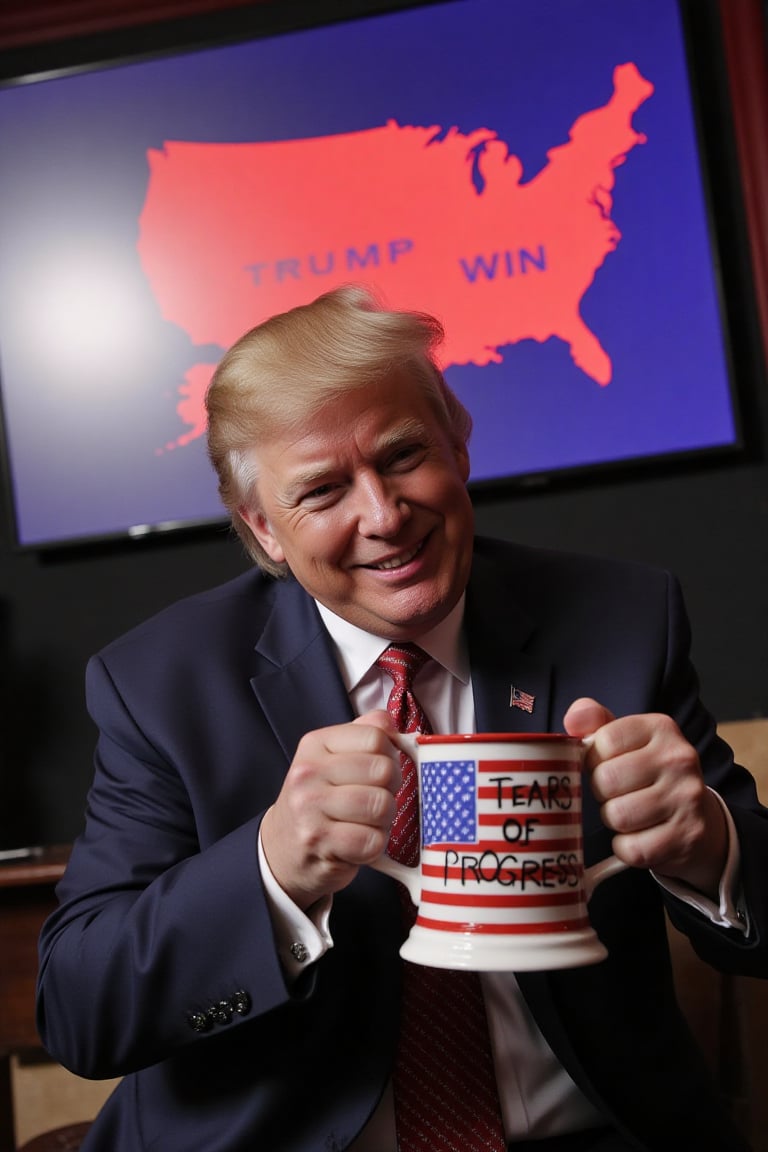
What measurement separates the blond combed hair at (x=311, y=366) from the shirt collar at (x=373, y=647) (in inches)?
8.0

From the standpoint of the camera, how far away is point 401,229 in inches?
101

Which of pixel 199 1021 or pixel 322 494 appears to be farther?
pixel 322 494

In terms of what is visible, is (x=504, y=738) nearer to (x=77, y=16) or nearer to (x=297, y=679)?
(x=297, y=679)

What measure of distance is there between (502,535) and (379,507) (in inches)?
54.4

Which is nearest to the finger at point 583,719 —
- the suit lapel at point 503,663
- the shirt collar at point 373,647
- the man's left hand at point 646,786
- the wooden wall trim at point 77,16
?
the man's left hand at point 646,786

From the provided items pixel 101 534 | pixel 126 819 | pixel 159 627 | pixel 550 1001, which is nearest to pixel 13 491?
pixel 101 534

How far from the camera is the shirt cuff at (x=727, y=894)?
107 centimetres

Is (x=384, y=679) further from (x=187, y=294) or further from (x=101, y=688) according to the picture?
(x=187, y=294)

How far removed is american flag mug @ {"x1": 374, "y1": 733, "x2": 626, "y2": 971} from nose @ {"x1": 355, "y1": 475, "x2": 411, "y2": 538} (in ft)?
1.25

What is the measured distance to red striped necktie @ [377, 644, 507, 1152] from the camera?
1.15 m

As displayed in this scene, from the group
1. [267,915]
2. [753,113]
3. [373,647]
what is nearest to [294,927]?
[267,915]

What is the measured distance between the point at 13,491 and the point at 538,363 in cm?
126

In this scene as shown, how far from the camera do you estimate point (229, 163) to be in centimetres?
264

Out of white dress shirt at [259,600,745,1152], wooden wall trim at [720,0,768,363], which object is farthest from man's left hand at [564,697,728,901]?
wooden wall trim at [720,0,768,363]
